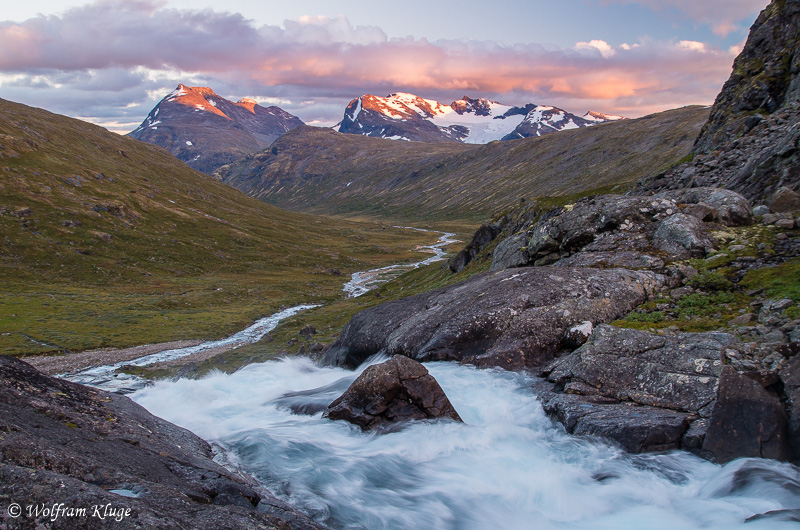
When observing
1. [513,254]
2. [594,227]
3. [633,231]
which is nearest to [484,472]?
[633,231]

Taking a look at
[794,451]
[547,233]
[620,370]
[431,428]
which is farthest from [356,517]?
[547,233]

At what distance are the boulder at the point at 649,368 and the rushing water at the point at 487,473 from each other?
1.85 m

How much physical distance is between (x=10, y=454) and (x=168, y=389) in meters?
18.4

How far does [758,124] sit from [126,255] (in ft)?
384

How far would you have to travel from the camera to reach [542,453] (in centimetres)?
1515

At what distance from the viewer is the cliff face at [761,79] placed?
40.3 m

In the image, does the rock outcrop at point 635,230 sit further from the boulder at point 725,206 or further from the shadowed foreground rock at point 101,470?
the shadowed foreground rock at point 101,470

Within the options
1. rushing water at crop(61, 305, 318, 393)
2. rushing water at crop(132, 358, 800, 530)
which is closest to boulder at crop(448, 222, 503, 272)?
rushing water at crop(61, 305, 318, 393)

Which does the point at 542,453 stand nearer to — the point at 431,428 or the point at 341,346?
the point at 431,428

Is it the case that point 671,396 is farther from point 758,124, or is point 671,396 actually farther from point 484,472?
point 758,124

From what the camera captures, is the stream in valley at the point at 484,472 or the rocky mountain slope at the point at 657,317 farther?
the rocky mountain slope at the point at 657,317

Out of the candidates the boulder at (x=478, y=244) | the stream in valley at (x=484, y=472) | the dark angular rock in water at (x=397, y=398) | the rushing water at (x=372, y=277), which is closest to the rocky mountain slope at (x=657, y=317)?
the stream in valley at (x=484, y=472)

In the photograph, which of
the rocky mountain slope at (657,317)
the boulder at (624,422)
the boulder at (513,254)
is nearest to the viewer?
the rocky mountain slope at (657,317)

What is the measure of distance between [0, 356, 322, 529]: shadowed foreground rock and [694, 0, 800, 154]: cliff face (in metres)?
46.7
